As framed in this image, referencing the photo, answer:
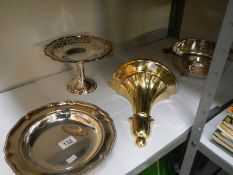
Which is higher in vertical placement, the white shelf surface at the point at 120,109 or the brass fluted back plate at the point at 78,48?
the brass fluted back plate at the point at 78,48

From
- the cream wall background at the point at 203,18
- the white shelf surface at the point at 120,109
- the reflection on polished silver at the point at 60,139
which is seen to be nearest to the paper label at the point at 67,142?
the reflection on polished silver at the point at 60,139

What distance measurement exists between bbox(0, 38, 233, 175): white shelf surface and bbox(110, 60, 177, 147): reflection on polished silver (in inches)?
0.9

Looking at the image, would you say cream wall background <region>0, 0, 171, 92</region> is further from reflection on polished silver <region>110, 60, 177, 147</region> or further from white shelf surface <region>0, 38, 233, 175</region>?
reflection on polished silver <region>110, 60, 177, 147</region>

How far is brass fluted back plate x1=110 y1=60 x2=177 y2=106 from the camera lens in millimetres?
713

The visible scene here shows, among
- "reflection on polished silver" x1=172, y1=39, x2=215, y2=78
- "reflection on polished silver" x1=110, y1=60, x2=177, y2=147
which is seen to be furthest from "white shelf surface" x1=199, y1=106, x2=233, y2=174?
"reflection on polished silver" x1=172, y1=39, x2=215, y2=78

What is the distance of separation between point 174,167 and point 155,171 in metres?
0.14

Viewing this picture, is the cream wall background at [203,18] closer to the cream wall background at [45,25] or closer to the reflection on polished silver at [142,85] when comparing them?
the cream wall background at [45,25]

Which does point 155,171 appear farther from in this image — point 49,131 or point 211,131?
point 49,131

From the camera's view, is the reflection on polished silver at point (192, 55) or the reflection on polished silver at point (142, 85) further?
the reflection on polished silver at point (192, 55)

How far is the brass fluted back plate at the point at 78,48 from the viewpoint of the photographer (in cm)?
70

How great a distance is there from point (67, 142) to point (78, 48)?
0.31m

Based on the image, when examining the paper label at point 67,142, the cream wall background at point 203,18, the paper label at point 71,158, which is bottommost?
the paper label at point 67,142

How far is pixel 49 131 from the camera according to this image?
62 cm

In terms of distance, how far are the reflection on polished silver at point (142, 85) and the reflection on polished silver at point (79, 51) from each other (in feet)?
0.28
